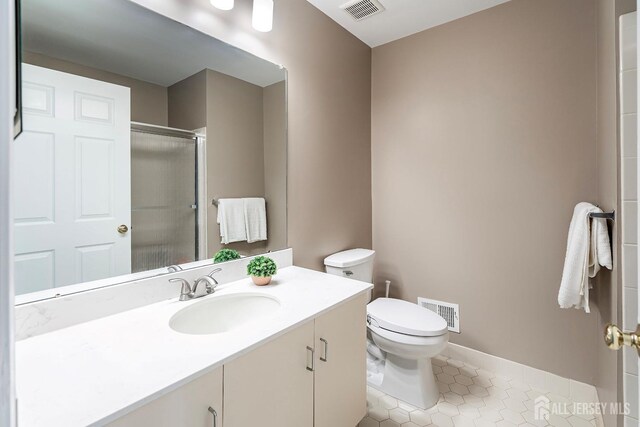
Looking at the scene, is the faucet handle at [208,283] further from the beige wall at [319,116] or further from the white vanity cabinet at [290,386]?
the beige wall at [319,116]

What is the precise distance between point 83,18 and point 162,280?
0.96 meters

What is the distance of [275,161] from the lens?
1.65 metres

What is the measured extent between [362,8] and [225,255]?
1722 mm

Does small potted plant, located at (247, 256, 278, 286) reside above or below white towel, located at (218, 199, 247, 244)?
below

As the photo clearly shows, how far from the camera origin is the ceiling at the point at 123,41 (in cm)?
93

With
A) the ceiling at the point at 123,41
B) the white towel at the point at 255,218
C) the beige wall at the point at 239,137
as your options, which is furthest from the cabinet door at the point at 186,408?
the ceiling at the point at 123,41

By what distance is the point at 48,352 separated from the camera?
2.59 feet

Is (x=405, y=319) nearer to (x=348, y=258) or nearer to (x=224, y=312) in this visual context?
(x=348, y=258)

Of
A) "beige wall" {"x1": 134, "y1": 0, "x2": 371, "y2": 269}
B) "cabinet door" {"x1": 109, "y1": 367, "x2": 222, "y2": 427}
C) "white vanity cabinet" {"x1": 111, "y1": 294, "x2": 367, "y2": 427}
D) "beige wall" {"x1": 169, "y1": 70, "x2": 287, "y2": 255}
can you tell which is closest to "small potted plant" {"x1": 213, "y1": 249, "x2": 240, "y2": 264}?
"beige wall" {"x1": 169, "y1": 70, "x2": 287, "y2": 255}

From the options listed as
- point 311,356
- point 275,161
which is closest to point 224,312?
point 311,356

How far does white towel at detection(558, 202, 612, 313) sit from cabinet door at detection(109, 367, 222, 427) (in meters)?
1.59

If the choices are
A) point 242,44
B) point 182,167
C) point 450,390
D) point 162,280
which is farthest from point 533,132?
point 162,280

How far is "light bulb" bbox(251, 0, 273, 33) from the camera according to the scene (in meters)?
1.42

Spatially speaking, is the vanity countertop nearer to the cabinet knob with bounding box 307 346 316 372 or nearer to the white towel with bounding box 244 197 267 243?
the cabinet knob with bounding box 307 346 316 372
